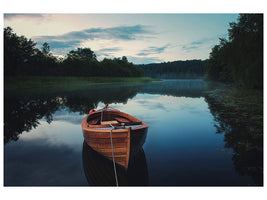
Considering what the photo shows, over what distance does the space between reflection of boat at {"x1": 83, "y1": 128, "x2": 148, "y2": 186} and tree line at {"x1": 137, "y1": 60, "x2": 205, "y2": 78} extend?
138 m

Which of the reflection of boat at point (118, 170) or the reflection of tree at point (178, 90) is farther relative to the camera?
the reflection of tree at point (178, 90)

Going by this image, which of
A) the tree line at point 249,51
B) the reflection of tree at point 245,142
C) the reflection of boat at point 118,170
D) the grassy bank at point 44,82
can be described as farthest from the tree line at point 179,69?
the reflection of boat at point 118,170

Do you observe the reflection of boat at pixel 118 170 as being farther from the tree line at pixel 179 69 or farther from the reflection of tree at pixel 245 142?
the tree line at pixel 179 69

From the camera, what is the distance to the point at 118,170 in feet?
17.4

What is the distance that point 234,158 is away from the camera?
5.89 meters

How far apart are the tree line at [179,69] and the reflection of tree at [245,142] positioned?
132m

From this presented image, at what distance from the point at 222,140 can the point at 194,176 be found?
3.34 m

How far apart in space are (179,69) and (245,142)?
152828mm

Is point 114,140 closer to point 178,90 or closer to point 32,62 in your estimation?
point 178,90

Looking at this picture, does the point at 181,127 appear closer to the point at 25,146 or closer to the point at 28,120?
the point at 25,146

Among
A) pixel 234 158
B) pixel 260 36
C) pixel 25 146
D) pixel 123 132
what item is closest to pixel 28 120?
pixel 25 146

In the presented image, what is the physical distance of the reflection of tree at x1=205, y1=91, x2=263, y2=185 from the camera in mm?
5219

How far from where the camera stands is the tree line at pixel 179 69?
14100 cm

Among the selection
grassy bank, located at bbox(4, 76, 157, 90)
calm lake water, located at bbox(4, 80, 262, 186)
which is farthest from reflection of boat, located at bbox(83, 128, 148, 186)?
grassy bank, located at bbox(4, 76, 157, 90)
